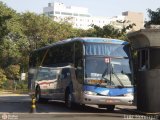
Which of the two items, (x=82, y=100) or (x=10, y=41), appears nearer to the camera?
(x=82, y=100)

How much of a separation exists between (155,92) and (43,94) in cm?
945

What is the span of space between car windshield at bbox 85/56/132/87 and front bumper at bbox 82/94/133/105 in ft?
1.79

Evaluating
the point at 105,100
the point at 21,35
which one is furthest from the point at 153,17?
the point at 21,35

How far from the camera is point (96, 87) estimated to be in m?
19.0

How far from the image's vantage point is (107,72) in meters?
19.2

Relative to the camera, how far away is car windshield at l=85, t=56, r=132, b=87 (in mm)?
19109

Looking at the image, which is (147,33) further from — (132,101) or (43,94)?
(43,94)

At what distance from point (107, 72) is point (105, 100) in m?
1.18

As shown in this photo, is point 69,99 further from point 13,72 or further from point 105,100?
point 13,72

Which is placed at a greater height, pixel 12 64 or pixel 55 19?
pixel 55 19

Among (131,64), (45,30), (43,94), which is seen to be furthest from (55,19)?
(131,64)

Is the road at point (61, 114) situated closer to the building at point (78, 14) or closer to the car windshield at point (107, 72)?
the car windshield at point (107, 72)

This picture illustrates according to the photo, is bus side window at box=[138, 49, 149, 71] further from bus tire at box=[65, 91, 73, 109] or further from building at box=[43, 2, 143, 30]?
building at box=[43, 2, 143, 30]

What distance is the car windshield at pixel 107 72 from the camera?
19.1m
